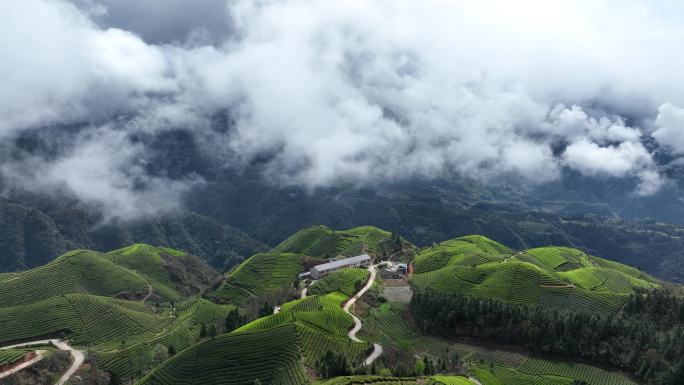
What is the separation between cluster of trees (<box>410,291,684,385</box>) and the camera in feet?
389

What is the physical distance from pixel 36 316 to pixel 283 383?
350ft

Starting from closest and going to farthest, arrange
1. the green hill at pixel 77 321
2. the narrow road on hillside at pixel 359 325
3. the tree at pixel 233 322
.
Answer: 1. the narrow road on hillside at pixel 359 325
2. the tree at pixel 233 322
3. the green hill at pixel 77 321

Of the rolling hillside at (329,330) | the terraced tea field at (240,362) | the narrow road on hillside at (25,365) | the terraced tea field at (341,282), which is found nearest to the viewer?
the terraced tea field at (240,362)

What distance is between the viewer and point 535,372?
124 meters

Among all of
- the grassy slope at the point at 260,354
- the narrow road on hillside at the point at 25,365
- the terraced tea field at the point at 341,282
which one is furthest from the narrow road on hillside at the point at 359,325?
the narrow road on hillside at the point at 25,365

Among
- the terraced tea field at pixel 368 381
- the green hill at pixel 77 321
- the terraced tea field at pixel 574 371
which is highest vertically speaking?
the green hill at pixel 77 321

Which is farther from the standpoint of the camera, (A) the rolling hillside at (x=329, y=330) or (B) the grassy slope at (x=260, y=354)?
(A) the rolling hillside at (x=329, y=330)

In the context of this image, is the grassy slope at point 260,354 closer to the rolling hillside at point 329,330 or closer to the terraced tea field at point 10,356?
the rolling hillside at point 329,330

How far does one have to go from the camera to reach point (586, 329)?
13025cm

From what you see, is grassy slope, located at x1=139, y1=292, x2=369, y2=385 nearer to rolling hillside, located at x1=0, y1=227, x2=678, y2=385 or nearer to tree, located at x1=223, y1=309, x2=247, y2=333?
rolling hillside, located at x1=0, y1=227, x2=678, y2=385

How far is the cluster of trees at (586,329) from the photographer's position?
118 metres

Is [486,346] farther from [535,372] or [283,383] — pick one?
[283,383]

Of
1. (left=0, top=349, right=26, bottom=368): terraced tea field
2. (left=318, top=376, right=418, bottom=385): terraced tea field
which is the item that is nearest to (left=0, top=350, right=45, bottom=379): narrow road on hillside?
(left=0, top=349, right=26, bottom=368): terraced tea field

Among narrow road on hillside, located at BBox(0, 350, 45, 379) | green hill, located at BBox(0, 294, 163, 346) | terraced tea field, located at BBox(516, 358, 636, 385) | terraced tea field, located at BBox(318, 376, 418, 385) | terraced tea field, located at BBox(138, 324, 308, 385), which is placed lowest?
terraced tea field, located at BBox(516, 358, 636, 385)
